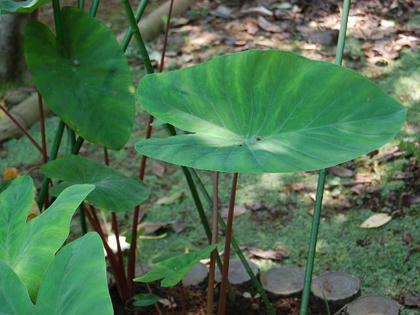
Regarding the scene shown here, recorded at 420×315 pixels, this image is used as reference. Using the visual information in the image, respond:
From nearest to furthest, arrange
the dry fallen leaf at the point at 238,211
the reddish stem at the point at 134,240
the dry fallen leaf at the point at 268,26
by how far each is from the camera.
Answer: the reddish stem at the point at 134,240, the dry fallen leaf at the point at 238,211, the dry fallen leaf at the point at 268,26

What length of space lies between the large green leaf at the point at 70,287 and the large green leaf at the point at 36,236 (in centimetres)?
13

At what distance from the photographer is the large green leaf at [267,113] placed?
0.87m

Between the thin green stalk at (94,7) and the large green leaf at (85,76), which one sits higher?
the thin green stalk at (94,7)

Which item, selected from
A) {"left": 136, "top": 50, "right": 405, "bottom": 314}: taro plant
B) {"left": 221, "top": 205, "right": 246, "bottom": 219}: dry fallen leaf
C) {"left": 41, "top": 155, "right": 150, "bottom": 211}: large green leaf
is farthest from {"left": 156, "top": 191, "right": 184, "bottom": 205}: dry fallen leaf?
{"left": 136, "top": 50, "right": 405, "bottom": 314}: taro plant

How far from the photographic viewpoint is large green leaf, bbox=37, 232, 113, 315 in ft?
2.19

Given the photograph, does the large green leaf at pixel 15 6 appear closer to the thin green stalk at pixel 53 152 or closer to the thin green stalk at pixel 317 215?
the thin green stalk at pixel 53 152

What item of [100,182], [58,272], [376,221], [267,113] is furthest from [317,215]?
[376,221]

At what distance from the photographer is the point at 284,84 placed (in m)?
1.05

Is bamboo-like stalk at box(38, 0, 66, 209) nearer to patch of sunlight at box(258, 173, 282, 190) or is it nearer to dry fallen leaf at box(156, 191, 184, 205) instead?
dry fallen leaf at box(156, 191, 184, 205)

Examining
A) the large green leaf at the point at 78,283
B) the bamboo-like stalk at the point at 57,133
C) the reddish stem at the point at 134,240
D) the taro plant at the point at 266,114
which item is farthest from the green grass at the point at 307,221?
the large green leaf at the point at 78,283

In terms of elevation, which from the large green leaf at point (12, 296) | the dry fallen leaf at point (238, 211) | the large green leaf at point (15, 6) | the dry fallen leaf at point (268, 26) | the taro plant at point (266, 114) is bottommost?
the dry fallen leaf at point (238, 211)

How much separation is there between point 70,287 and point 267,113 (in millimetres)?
472

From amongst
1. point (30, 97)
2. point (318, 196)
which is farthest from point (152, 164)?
point (318, 196)

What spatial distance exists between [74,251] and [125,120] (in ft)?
2.23
